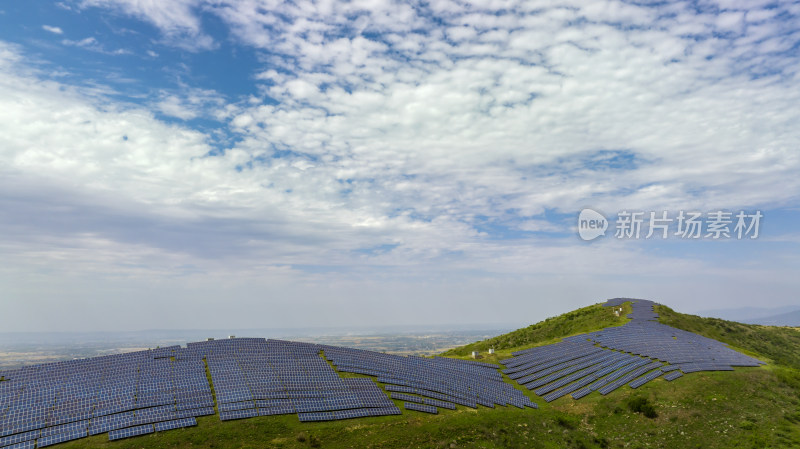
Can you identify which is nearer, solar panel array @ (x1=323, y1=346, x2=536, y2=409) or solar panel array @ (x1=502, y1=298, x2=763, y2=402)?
solar panel array @ (x1=323, y1=346, x2=536, y2=409)

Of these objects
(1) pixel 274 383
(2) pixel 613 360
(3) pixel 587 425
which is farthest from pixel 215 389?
(2) pixel 613 360

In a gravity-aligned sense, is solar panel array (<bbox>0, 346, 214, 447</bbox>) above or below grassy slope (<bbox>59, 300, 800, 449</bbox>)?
above

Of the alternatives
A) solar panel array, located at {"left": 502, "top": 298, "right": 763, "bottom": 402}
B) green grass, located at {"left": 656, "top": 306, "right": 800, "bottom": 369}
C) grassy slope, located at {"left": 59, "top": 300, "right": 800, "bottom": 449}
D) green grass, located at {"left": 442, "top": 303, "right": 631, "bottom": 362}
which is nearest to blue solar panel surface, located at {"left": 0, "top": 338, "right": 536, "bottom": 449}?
grassy slope, located at {"left": 59, "top": 300, "right": 800, "bottom": 449}

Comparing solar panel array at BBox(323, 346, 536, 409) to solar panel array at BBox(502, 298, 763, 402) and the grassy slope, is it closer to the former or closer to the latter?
the grassy slope

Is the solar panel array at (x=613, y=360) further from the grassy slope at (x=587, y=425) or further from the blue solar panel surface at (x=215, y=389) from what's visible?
the blue solar panel surface at (x=215, y=389)

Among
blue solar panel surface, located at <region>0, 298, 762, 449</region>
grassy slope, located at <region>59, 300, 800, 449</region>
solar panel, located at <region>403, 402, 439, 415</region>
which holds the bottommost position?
grassy slope, located at <region>59, 300, 800, 449</region>

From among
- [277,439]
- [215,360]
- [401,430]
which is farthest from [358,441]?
[215,360]

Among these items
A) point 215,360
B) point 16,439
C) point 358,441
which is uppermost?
point 215,360

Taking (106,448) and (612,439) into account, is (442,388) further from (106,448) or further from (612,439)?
(106,448)
